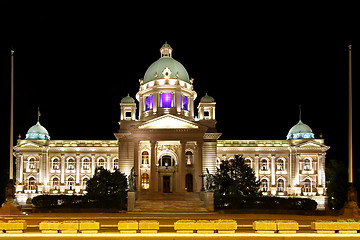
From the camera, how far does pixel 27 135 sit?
85.2 metres

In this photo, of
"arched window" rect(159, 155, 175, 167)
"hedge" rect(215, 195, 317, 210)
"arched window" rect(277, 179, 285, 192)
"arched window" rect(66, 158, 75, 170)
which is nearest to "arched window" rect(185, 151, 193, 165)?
"arched window" rect(159, 155, 175, 167)

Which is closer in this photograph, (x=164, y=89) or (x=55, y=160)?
(x=164, y=89)

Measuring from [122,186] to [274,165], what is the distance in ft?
111

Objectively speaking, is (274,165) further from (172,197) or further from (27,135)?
(27,135)

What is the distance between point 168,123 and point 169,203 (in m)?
16.4

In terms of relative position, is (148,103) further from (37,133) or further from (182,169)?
(37,133)

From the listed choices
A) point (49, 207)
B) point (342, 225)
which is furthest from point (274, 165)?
point (342, 225)

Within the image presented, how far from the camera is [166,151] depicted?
245ft

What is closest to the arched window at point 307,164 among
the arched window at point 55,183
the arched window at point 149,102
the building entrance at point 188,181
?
the building entrance at point 188,181

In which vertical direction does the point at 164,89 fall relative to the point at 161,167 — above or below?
above

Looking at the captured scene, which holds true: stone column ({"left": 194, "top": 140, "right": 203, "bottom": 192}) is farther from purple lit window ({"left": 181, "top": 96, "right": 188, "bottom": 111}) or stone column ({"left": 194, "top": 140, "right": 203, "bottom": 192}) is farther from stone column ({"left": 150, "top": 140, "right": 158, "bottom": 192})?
purple lit window ({"left": 181, "top": 96, "right": 188, "bottom": 111})

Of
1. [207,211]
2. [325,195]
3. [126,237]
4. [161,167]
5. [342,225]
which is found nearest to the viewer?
[126,237]

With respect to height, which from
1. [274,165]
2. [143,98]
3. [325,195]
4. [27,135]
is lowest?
[325,195]

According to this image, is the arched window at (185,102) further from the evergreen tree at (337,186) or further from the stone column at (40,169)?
the evergreen tree at (337,186)
